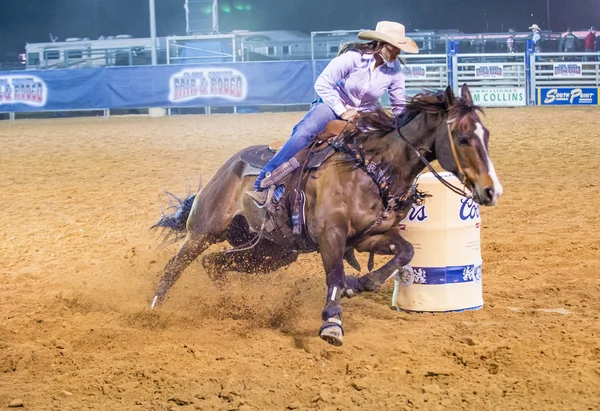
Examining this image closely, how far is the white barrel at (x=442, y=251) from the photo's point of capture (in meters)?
5.10

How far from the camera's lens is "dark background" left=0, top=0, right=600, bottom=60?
39938mm

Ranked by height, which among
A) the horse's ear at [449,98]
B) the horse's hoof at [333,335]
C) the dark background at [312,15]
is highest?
the dark background at [312,15]

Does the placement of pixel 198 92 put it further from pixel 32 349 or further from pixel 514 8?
pixel 514 8

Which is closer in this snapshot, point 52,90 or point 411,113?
point 411,113

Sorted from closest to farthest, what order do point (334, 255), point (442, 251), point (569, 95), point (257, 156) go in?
point (334, 255)
point (442, 251)
point (257, 156)
point (569, 95)

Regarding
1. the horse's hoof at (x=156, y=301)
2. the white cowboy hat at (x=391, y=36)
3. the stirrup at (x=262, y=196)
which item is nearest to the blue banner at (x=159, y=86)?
the horse's hoof at (x=156, y=301)

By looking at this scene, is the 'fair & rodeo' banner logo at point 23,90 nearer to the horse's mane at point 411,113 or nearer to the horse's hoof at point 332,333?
the horse's mane at point 411,113

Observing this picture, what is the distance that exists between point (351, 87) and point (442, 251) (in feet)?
4.19

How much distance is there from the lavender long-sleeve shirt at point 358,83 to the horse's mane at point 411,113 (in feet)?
0.30

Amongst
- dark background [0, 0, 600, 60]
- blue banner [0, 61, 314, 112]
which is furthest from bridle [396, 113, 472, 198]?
dark background [0, 0, 600, 60]

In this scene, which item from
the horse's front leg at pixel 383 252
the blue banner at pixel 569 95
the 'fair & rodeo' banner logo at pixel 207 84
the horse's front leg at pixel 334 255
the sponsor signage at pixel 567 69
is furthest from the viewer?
the sponsor signage at pixel 567 69

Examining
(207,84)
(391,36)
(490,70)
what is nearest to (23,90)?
(207,84)

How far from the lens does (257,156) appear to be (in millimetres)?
5438

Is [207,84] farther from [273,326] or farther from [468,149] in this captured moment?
[468,149]
